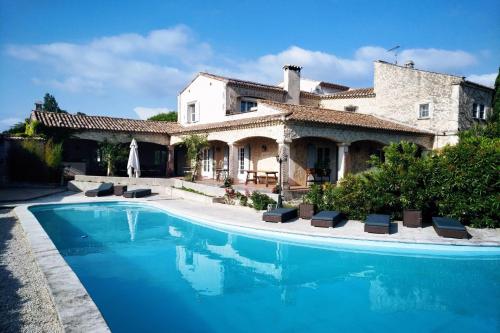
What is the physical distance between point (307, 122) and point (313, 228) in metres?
7.13

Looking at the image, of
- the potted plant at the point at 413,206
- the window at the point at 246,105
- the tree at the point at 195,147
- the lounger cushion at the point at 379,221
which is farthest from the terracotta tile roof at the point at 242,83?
the lounger cushion at the point at 379,221

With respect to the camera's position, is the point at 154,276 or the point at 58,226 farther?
the point at 58,226

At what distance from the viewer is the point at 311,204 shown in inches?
505

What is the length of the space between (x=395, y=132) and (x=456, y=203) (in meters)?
10.9

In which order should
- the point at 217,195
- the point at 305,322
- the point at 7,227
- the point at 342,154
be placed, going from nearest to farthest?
the point at 305,322 < the point at 7,227 < the point at 217,195 < the point at 342,154

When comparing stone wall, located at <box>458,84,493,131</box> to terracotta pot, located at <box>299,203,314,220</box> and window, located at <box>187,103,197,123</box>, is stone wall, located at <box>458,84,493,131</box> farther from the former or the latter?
window, located at <box>187,103,197,123</box>

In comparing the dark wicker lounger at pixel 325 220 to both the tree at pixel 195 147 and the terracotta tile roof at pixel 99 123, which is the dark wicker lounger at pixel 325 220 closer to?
the tree at pixel 195 147

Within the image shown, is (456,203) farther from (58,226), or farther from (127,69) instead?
(127,69)

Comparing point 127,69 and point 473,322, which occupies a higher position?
point 127,69

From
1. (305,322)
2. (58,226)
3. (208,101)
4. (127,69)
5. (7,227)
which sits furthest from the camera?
(208,101)

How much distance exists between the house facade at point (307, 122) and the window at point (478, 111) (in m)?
0.07

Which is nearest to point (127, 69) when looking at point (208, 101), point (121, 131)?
point (121, 131)

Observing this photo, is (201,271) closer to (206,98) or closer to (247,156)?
(247,156)

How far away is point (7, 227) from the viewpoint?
10398mm
